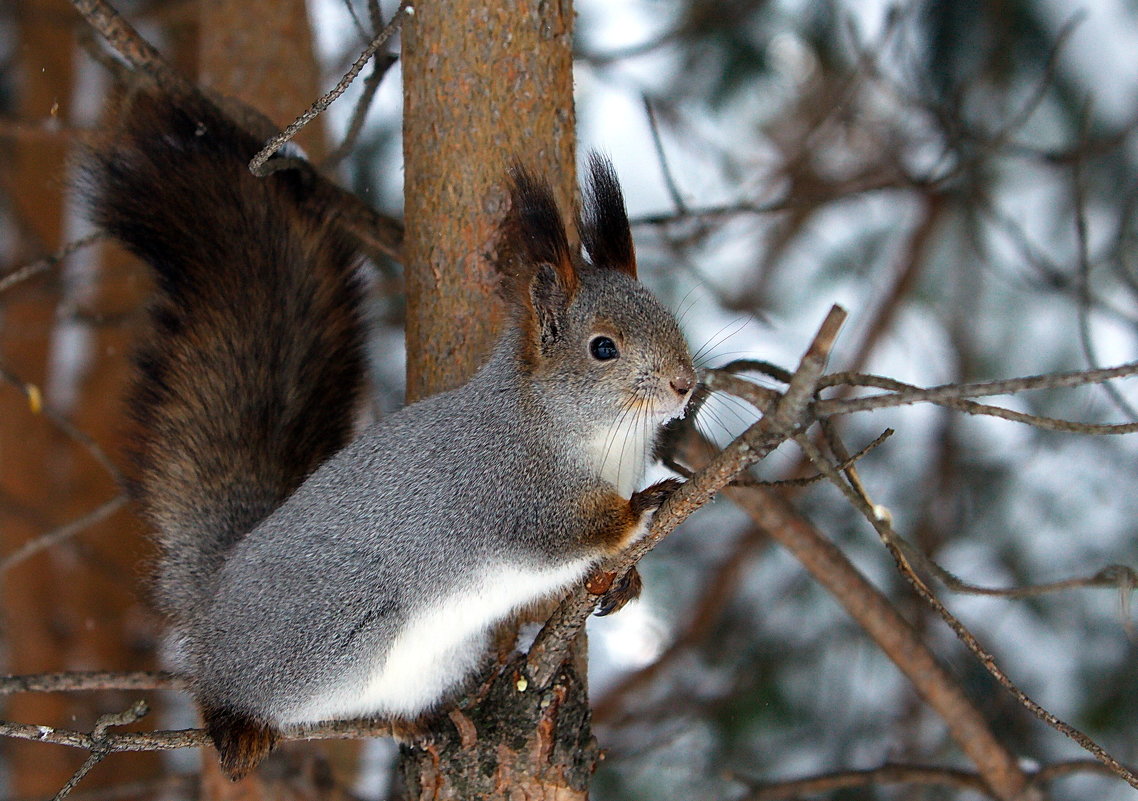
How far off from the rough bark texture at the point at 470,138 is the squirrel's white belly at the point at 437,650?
29 centimetres

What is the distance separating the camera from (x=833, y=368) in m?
3.28

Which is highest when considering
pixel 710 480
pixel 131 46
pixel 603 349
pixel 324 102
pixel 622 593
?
pixel 131 46

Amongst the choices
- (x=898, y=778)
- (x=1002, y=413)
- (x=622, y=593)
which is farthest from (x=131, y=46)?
(x=898, y=778)

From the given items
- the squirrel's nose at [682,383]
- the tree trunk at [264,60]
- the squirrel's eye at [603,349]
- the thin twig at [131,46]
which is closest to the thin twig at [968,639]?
the squirrel's nose at [682,383]

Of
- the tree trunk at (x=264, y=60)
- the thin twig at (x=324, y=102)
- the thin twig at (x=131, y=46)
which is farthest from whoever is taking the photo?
the tree trunk at (x=264, y=60)

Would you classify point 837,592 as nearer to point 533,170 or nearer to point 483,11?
point 533,170

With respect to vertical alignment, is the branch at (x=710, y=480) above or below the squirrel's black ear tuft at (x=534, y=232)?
below

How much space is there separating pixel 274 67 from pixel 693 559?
5.94 feet

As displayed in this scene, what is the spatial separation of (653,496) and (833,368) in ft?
6.79

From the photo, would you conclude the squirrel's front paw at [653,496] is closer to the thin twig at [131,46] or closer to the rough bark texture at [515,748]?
the rough bark texture at [515,748]

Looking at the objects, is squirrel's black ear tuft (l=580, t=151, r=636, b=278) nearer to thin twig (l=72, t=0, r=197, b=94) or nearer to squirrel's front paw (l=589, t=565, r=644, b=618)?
squirrel's front paw (l=589, t=565, r=644, b=618)

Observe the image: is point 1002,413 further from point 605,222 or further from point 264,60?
point 264,60

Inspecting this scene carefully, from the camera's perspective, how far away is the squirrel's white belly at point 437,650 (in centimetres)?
139

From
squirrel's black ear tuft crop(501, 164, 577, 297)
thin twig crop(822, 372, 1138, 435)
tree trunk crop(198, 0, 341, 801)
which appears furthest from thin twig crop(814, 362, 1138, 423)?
tree trunk crop(198, 0, 341, 801)
